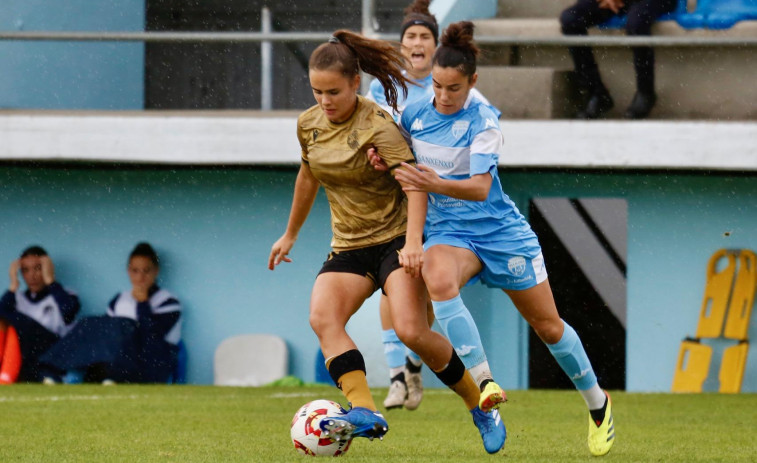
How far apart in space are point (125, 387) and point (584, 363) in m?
5.99

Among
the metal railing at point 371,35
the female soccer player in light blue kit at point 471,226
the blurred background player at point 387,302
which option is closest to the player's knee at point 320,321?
the female soccer player in light blue kit at point 471,226

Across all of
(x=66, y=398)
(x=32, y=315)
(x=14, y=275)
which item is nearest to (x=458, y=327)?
(x=66, y=398)

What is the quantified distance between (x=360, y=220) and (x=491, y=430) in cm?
102

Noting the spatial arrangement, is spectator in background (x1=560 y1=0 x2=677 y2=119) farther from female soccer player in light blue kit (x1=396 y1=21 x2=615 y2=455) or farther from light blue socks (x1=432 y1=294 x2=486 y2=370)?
light blue socks (x1=432 y1=294 x2=486 y2=370)

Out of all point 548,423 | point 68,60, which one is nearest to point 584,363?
point 548,423

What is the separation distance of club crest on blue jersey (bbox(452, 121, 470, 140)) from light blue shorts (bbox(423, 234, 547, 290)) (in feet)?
1.43

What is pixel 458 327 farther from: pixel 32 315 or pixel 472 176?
pixel 32 315

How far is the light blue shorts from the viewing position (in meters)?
5.50

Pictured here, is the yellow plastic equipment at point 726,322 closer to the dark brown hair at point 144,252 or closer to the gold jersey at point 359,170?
the dark brown hair at point 144,252

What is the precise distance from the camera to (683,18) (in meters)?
11.4

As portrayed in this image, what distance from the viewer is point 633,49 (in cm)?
1122

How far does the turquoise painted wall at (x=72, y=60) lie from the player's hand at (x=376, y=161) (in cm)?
843

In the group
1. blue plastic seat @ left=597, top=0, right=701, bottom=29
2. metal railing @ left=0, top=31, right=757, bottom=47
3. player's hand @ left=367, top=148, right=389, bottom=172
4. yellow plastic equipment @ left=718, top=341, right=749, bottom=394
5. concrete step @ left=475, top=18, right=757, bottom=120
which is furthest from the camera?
concrete step @ left=475, top=18, right=757, bottom=120

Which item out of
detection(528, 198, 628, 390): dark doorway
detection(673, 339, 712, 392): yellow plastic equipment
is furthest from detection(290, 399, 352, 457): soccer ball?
detection(528, 198, 628, 390): dark doorway
